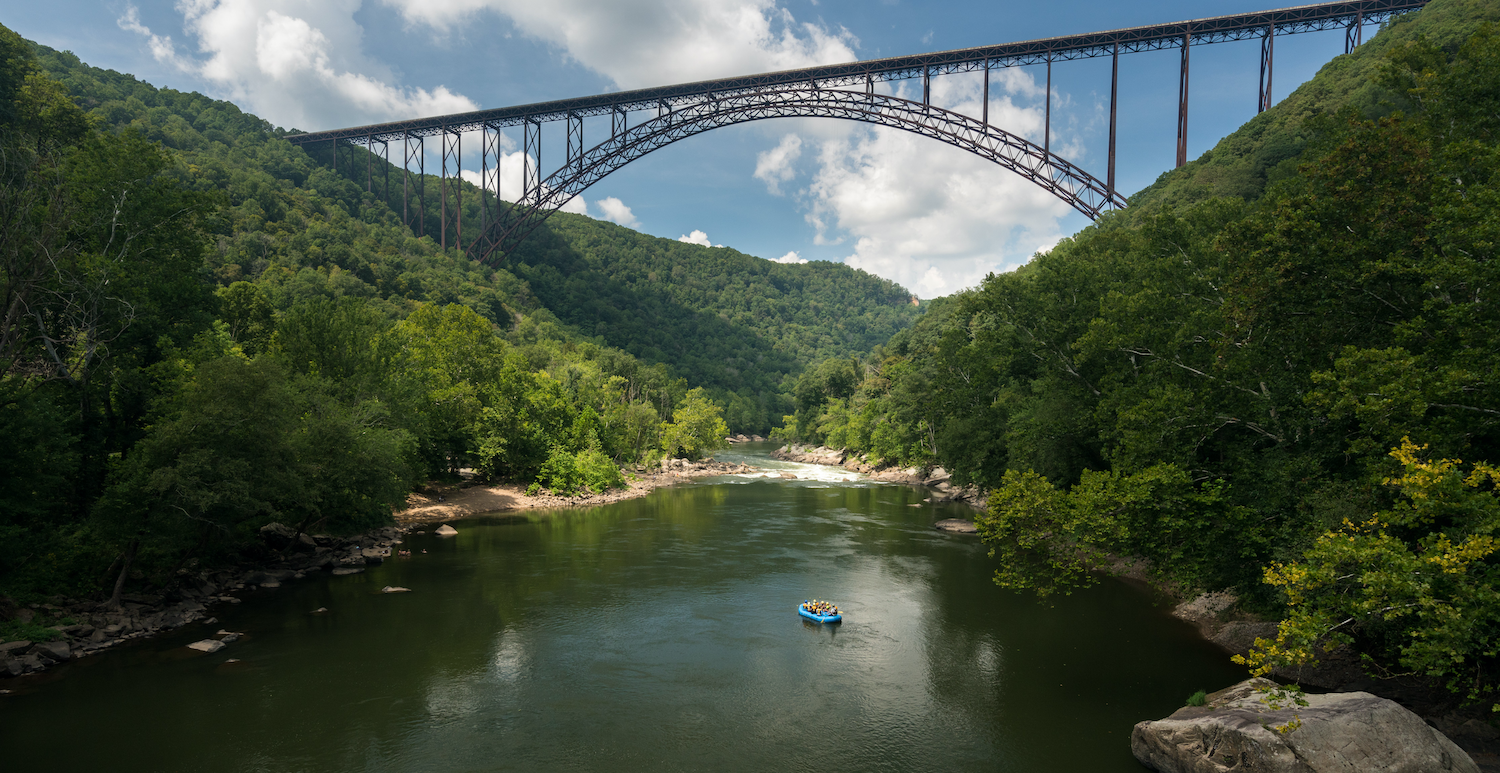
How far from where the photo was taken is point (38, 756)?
11.4 meters

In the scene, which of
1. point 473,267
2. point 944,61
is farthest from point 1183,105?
point 473,267

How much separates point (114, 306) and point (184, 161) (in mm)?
64476

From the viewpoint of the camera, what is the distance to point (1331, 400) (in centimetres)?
1134

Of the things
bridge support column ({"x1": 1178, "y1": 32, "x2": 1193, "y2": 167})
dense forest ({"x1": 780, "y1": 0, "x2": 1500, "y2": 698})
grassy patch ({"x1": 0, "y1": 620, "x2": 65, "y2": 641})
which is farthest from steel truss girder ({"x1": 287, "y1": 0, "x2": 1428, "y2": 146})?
grassy patch ({"x1": 0, "y1": 620, "x2": 65, "y2": 641})

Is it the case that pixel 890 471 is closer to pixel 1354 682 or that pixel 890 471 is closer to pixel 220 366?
pixel 1354 682

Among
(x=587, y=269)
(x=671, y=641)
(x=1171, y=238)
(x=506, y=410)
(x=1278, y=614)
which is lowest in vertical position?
(x=671, y=641)

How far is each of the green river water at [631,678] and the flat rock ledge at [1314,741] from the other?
152 centimetres

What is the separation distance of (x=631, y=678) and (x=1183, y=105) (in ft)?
149

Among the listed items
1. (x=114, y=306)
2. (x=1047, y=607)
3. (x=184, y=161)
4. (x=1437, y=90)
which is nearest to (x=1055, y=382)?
(x=1047, y=607)

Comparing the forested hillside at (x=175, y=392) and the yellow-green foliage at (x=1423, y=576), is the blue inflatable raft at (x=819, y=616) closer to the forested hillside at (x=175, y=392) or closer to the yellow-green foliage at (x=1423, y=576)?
the yellow-green foliage at (x=1423, y=576)

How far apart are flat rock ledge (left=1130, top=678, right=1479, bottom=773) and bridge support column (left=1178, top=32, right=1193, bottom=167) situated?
4023 centimetres

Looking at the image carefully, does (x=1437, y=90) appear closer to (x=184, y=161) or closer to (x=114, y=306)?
(x=114, y=306)

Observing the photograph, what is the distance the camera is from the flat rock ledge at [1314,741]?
9438mm

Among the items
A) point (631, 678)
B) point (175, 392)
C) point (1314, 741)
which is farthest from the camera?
point (175, 392)
